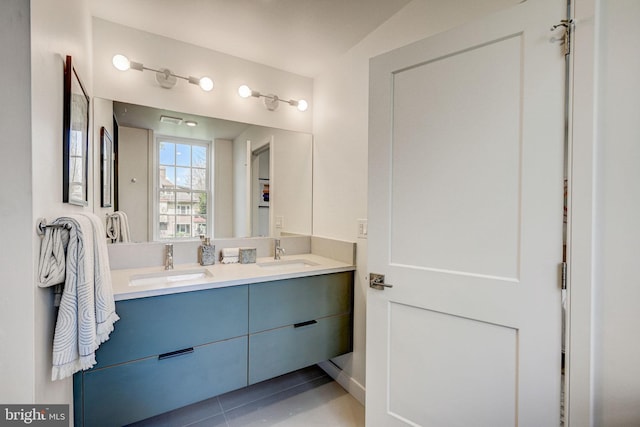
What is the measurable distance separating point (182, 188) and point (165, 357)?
3.57ft

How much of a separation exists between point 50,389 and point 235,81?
6.47 ft

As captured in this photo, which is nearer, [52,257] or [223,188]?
[52,257]

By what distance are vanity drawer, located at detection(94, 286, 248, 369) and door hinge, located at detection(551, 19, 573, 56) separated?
1.71 metres

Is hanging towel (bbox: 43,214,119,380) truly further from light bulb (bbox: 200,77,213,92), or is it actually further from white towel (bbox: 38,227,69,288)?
light bulb (bbox: 200,77,213,92)

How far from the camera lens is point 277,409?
5.99 feet

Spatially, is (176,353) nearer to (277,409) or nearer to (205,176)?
(277,409)

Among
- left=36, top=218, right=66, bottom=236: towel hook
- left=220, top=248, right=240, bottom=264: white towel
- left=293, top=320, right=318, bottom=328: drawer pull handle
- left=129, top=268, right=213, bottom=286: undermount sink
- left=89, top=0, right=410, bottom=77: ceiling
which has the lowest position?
left=293, top=320, right=318, bottom=328: drawer pull handle

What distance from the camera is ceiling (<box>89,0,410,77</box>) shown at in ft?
5.35

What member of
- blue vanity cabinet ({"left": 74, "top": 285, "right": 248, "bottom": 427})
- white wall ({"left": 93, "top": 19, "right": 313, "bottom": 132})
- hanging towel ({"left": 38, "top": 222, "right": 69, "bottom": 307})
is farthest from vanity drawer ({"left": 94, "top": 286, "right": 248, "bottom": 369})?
white wall ({"left": 93, "top": 19, "right": 313, "bottom": 132})

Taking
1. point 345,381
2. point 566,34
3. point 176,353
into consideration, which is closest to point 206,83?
point 176,353

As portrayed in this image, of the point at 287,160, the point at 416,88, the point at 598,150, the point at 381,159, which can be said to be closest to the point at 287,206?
the point at 287,160

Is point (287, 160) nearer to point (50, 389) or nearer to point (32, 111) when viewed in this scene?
point (32, 111)

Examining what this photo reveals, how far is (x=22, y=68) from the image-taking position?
0.80 m

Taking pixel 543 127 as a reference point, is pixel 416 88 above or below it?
above
